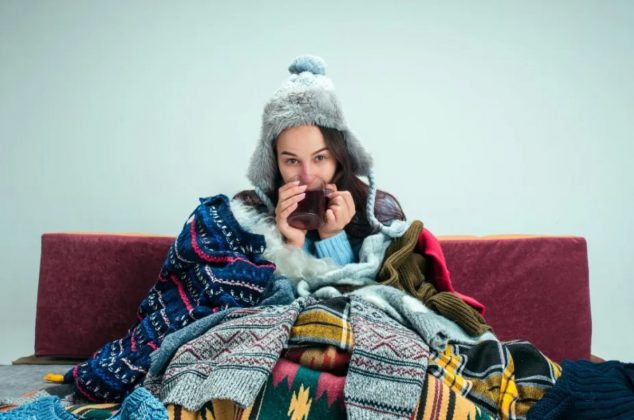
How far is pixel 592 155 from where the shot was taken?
2209 mm

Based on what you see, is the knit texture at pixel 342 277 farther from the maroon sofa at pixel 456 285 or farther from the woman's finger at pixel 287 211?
the maroon sofa at pixel 456 285

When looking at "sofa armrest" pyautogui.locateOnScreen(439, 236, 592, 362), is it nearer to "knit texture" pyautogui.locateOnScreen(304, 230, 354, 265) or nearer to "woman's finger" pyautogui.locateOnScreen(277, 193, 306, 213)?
"knit texture" pyautogui.locateOnScreen(304, 230, 354, 265)

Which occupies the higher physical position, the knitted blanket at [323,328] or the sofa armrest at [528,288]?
the knitted blanket at [323,328]

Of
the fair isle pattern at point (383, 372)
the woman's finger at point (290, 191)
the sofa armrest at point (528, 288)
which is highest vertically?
the woman's finger at point (290, 191)

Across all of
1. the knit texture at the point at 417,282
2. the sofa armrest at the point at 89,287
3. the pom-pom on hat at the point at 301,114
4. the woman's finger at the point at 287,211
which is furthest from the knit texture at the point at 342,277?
the sofa armrest at the point at 89,287

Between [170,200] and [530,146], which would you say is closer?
[170,200]

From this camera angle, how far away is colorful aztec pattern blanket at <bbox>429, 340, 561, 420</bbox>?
0.93 m

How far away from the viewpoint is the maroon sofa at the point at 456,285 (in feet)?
5.32

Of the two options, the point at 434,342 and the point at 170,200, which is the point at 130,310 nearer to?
the point at 170,200

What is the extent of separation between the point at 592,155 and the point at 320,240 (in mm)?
1355

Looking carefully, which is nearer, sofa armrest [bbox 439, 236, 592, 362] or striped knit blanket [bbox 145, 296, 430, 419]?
striped knit blanket [bbox 145, 296, 430, 419]

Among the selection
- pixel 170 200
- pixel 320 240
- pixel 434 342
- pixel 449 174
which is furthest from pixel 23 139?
pixel 434 342

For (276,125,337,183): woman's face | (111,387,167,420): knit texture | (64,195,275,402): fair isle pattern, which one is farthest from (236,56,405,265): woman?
(111,387,167,420): knit texture

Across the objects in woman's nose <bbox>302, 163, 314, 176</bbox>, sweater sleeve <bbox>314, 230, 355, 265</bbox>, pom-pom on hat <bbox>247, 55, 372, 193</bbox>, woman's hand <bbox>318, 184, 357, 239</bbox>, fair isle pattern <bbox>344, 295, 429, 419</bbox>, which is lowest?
fair isle pattern <bbox>344, 295, 429, 419</bbox>
